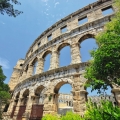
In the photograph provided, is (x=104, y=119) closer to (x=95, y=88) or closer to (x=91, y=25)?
(x=95, y=88)

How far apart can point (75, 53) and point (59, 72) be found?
102 inches

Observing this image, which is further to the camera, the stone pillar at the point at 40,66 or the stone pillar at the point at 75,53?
the stone pillar at the point at 40,66

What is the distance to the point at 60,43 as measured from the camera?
13.5 m

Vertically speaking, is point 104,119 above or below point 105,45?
below

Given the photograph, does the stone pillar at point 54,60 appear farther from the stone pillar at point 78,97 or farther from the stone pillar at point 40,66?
the stone pillar at point 78,97

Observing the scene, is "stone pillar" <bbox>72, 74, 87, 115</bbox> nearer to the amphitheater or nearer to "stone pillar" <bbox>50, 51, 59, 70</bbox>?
the amphitheater

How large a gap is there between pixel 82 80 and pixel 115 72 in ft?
14.3

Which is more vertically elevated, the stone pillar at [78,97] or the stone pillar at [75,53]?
the stone pillar at [75,53]

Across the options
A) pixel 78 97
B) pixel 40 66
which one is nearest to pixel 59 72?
pixel 78 97

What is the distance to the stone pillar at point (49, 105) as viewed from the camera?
373 inches

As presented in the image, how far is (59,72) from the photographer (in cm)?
1080

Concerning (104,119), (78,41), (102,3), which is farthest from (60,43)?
(104,119)

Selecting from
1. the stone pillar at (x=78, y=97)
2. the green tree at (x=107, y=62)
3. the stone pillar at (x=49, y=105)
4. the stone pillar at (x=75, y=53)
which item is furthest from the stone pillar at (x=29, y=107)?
the green tree at (x=107, y=62)

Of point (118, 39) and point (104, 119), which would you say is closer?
point (104, 119)
